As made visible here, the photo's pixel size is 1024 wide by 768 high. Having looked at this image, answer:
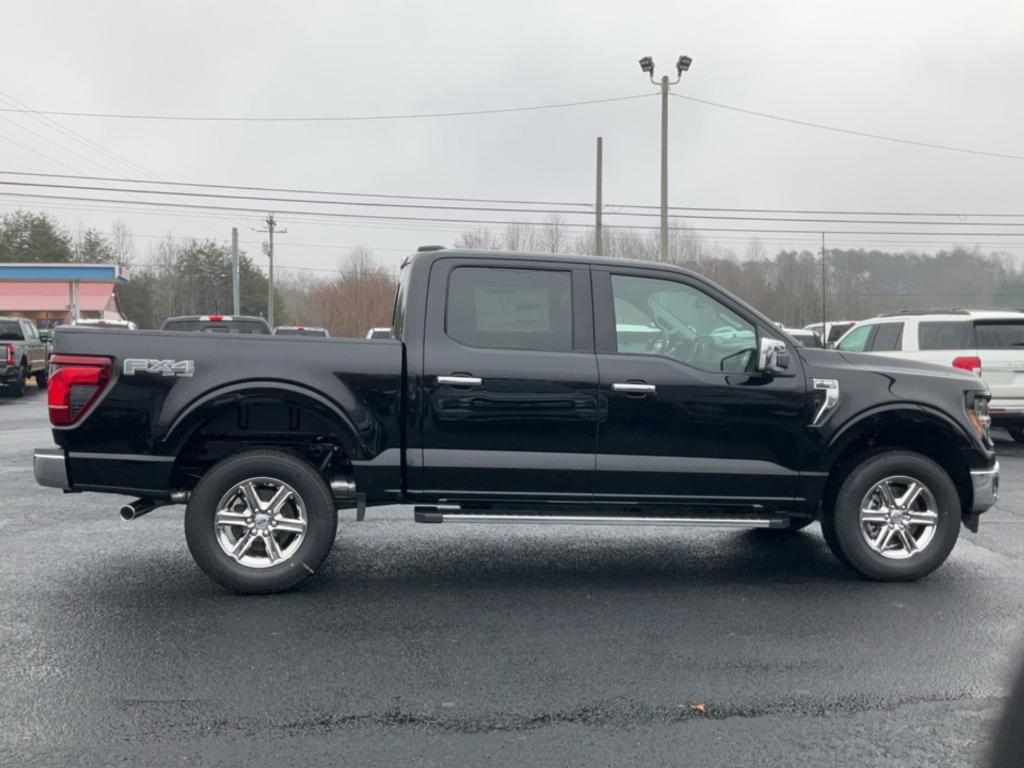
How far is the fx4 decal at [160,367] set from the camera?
531 centimetres

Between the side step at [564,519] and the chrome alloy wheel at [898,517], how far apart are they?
0.66 m

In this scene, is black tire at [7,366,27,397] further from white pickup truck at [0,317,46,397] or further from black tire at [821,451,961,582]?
black tire at [821,451,961,582]

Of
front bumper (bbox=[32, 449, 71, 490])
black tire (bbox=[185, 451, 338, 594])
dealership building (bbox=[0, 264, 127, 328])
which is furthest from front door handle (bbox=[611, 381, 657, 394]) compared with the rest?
dealership building (bbox=[0, 264, 127, 328])

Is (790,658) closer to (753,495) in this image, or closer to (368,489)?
(753,495)


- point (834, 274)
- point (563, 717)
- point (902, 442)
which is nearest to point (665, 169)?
point (834, 274)

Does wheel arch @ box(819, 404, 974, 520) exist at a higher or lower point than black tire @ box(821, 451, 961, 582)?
higher

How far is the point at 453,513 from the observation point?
18.8ft

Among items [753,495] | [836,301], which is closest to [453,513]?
[753,495]

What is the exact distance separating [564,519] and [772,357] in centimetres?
161

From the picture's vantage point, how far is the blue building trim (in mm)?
52188

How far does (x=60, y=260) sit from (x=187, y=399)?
74819mm

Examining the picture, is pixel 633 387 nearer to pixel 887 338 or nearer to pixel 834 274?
pixel 887 338

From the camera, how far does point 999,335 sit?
40.1 feet

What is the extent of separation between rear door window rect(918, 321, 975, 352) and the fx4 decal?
33.4 ft
